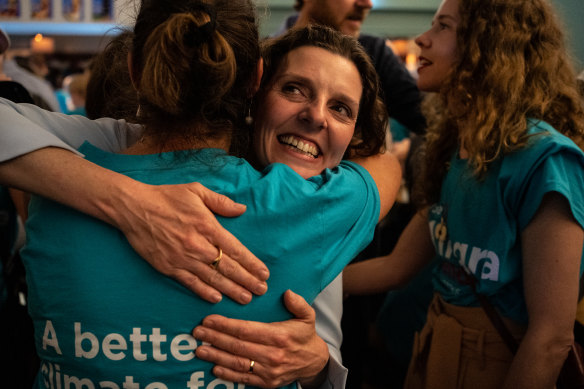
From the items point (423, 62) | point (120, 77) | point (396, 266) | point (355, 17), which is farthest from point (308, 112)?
point (355, 17)

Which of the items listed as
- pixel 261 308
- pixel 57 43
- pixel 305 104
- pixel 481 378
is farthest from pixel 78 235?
pixel 57 43

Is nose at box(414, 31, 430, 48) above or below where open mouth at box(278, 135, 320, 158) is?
above

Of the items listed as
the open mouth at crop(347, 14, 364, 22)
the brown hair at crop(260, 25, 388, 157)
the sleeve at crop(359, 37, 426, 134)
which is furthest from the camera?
the sleeve at crop(359, 37, 426, 134)

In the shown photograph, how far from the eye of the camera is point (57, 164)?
976 mm

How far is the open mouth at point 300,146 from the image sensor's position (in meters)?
1.36

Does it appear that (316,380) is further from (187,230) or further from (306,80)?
(306,80)

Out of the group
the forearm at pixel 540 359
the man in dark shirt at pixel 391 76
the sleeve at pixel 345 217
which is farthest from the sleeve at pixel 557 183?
the man in dark shirt at pixel 391 76

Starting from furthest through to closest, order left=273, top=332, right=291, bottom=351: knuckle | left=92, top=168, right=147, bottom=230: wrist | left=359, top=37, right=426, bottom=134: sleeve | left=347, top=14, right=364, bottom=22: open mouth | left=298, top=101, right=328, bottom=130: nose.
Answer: left=359, top=37, right=426, bottom=134: sleeve < left=347, top=14, right=364, bottom=22: open mouth < left=298, top=101, right=328, bottom=130: nose < left=273, top=332, right=291, bottom=351: knuckle < left=92, top=168, right=147, bottom=230: wrist

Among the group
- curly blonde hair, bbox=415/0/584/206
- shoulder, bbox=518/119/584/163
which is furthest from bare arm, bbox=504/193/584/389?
curly blonde hair, bbox=415/0/584/206

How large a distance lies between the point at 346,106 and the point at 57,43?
8166 millimetres

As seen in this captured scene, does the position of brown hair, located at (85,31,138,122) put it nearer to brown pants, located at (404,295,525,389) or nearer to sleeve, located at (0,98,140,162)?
sleeve, located at (0,98,140,162)

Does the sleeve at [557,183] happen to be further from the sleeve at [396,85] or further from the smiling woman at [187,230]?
the sleeve at [396,85]

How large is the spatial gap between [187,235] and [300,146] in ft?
1.71

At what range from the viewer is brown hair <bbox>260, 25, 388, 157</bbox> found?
4.75 feet
